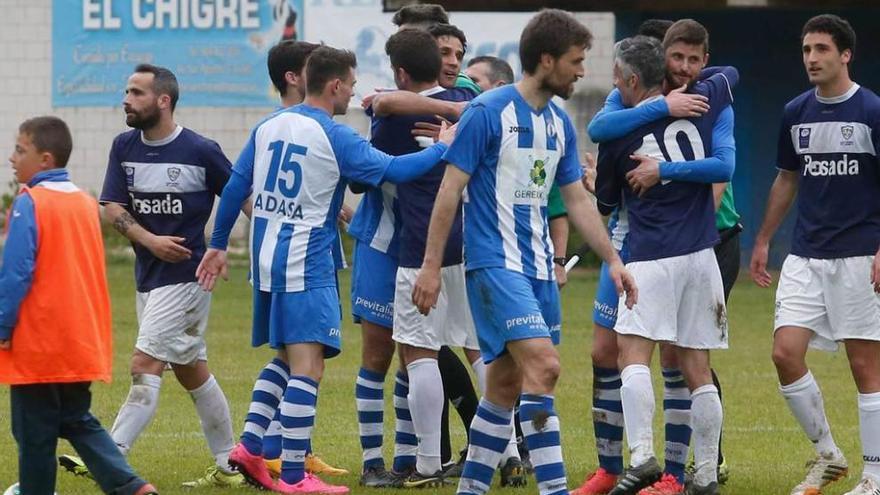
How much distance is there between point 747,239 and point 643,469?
1720cm

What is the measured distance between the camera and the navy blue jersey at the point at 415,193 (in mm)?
8016

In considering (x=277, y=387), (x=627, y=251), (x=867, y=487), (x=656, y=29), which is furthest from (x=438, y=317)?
(x=867, y=487)

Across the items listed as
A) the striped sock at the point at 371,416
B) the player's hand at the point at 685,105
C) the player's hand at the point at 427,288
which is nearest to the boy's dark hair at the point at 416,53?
the player's hand at the point at 685,105

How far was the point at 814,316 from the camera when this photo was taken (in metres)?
7.77

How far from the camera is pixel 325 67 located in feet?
25.4

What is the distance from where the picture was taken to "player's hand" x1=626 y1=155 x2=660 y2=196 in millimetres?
7488

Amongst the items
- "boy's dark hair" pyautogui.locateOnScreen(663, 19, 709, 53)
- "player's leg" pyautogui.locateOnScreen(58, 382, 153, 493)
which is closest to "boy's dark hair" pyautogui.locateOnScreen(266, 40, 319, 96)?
"boy's dark hair" pyautogui.locateOnScreen(663, 19, 709, 53)

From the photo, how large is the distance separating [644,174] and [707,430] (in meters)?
1.19

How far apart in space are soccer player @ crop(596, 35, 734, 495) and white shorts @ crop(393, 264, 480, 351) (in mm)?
855

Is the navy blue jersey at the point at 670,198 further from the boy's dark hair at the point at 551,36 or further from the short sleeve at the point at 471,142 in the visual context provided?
the short sleeve at the point at 471,142

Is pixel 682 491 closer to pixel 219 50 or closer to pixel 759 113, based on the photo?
pixel 759 113

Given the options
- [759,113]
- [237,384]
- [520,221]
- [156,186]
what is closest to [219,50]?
[759,113]

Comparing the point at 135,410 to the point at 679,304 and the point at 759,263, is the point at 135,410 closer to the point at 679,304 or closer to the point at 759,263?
the point at 679,304

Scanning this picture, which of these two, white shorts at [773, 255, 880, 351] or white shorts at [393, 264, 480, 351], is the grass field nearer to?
white shorts at [393, 264, 480, 351]
